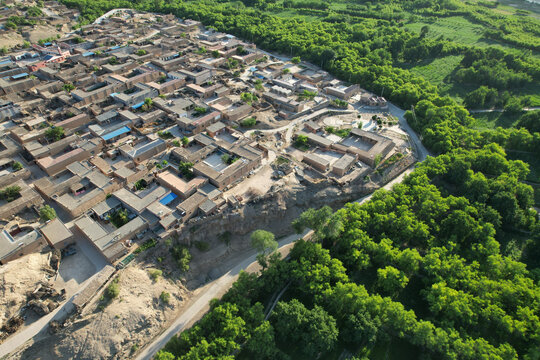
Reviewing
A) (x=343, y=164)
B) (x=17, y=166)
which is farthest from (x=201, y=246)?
(x=17, y=166)

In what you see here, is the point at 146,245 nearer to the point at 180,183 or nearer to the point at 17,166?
the point at 180,183

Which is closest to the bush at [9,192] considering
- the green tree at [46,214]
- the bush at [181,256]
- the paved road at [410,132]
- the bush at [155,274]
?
the green tree at [46,214]

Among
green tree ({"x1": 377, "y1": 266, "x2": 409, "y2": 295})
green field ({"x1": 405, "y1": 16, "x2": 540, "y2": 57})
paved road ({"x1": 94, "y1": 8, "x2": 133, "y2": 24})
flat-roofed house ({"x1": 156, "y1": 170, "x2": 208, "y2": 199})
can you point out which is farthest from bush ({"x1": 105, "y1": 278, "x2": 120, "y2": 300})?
green field ({"x1": 405, "y1": 16, "x2": 540, "y2": 57})

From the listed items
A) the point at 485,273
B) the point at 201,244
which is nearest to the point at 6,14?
the point at 201,244

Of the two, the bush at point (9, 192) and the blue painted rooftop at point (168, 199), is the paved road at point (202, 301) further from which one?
the bush at point (9, 192)

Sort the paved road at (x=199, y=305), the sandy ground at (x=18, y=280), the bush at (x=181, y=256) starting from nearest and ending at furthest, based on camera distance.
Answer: the sandy ground at (x=18, y=280) → the paved road at (x=199, y=305) → the bush at (x=181, y=256)

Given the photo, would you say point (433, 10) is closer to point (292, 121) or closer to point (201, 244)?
point (292, 121)

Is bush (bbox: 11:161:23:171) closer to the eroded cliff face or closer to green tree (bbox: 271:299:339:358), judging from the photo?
the eroded cliff face
